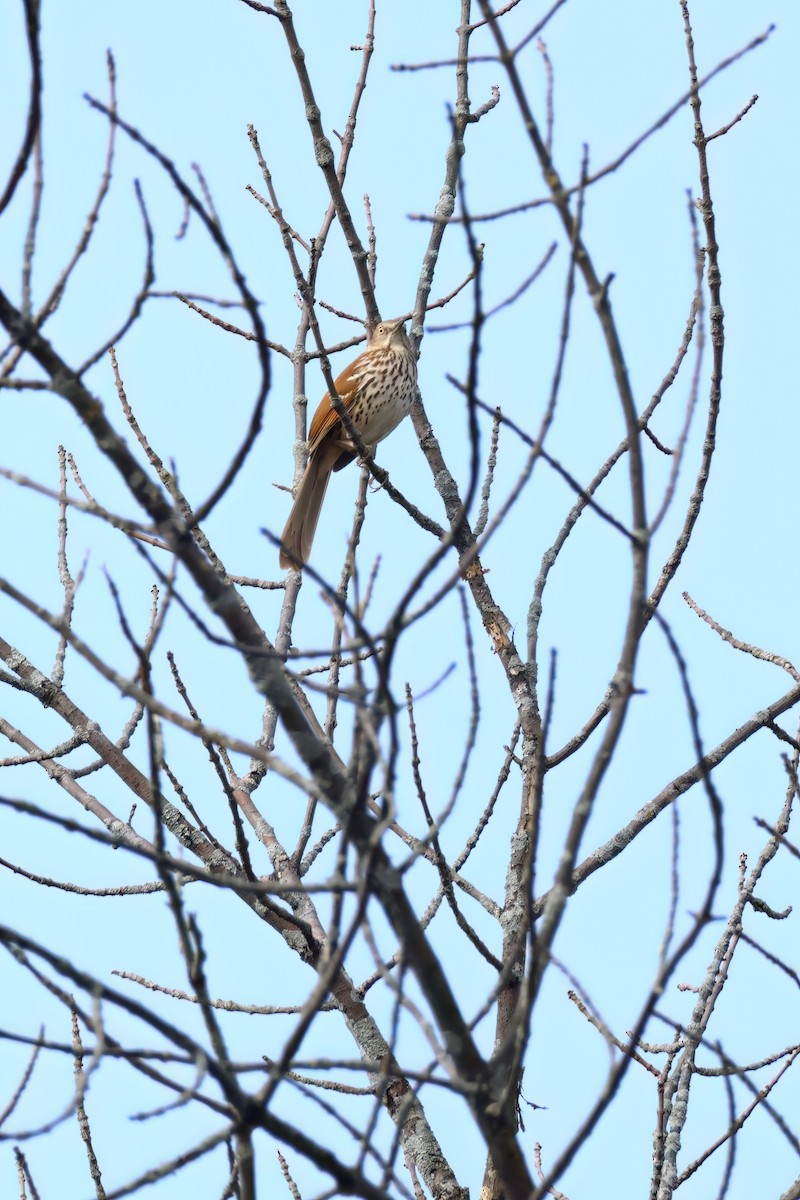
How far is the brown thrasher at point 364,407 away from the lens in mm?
Answer: 6738

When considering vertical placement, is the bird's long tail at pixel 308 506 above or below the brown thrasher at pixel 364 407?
below

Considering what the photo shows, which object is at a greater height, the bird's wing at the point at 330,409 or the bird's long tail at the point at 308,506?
the bird's wing at the point at 330,409

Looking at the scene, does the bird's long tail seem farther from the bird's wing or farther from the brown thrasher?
the bird's wing

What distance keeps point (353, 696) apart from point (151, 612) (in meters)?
2.53

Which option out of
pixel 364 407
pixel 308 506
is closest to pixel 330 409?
pixel 364 407

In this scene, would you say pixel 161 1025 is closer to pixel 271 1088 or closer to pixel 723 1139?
pixel 271 1088

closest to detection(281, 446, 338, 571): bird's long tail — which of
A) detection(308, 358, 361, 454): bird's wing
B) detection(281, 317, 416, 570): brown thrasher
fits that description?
detection(281, 317, 416, 570): brown thrasher

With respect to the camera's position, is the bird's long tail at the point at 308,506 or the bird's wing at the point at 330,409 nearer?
the bird's long tail at the point at 308,506

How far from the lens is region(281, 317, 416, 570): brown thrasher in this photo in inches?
265

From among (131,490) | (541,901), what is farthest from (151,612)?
(131,490)

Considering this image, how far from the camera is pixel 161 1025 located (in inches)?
64.9

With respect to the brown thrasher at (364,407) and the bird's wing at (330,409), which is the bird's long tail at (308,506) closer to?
the brown thrasher at (364,407)

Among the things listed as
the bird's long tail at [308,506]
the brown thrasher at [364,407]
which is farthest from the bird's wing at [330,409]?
the bird's long tail at [308,506]

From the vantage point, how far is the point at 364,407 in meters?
7.05
